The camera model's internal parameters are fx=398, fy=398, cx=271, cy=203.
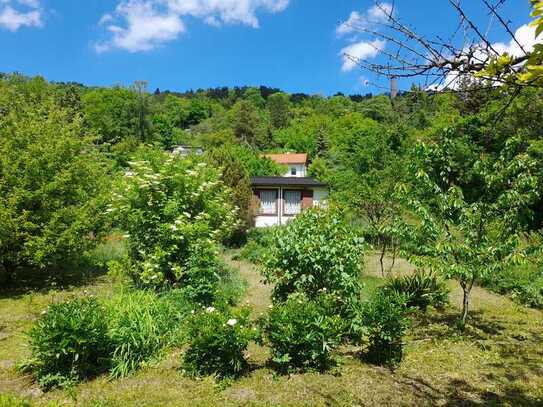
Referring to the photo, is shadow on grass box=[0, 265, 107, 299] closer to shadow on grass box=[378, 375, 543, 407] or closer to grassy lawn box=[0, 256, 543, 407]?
grassy lawn box=[0, 256, 543, 407]

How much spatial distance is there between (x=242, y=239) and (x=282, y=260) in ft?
36.9

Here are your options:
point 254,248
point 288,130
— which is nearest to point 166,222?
point 254,248

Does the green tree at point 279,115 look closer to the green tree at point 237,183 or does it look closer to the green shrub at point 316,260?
the green tree at point 237,183

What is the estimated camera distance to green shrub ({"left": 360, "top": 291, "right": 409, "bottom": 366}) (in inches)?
218

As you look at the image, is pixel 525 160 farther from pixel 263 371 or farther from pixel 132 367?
pixel 132 367

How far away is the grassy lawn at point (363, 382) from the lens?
463 cm

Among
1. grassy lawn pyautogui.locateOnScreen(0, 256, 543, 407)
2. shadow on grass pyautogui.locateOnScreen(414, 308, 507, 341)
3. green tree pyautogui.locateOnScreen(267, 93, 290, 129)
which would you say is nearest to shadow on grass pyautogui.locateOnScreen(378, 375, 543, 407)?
grassy lawn pyautogui.locateOnScreen(0, 256, 543, 407)

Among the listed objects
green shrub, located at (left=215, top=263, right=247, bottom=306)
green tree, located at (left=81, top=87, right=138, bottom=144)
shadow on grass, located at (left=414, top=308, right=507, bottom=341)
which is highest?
green tree, located at (left=81, top=87, right=138, bottom=144)

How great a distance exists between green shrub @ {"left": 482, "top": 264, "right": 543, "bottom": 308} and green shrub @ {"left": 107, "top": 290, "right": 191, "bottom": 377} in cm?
761

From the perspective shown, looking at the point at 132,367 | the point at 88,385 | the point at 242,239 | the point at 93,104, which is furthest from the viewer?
the point at 93,104

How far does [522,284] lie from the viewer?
10.7 m

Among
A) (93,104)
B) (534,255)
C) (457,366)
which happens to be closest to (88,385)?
(457,366)

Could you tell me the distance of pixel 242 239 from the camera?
17.9m

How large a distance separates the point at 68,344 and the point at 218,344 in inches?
74.3
